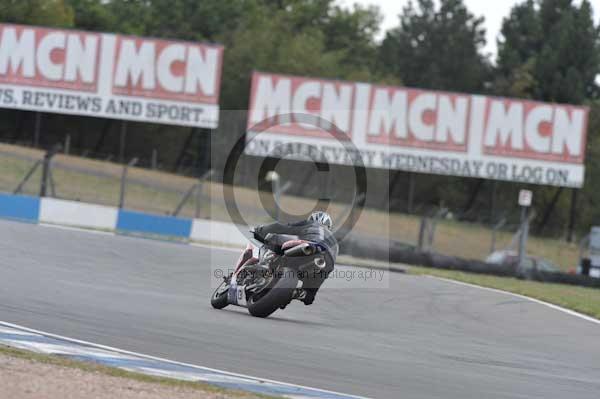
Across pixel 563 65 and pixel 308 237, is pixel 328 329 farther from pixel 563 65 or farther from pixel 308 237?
pixel 563 65

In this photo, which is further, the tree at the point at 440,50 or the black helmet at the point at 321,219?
the tree at the point at 440,50

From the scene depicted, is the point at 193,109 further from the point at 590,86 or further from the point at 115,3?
the point at 590,86

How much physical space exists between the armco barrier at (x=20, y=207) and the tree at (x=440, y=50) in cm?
5500

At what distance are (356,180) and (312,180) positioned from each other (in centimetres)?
542

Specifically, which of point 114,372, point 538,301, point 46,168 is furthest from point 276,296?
point 46,168

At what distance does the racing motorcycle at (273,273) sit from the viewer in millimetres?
11562

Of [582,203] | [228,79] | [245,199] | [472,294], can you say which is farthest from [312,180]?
[472,294]

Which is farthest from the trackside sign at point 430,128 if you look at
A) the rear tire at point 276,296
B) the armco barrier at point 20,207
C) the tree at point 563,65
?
the tree at point 563,65

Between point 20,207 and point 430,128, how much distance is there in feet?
57.4

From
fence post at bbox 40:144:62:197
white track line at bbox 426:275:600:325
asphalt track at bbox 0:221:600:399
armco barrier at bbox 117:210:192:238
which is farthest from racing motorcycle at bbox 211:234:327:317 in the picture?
fence post at bbox 40:144:62:197

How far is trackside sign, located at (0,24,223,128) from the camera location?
4122 centimetres

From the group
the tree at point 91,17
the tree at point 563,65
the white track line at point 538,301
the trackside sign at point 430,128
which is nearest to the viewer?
the white track line at point 538,301

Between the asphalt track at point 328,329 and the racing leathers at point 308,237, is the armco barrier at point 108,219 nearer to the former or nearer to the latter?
the asphalt track at point 328,329

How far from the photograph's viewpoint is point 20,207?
2873 cm
